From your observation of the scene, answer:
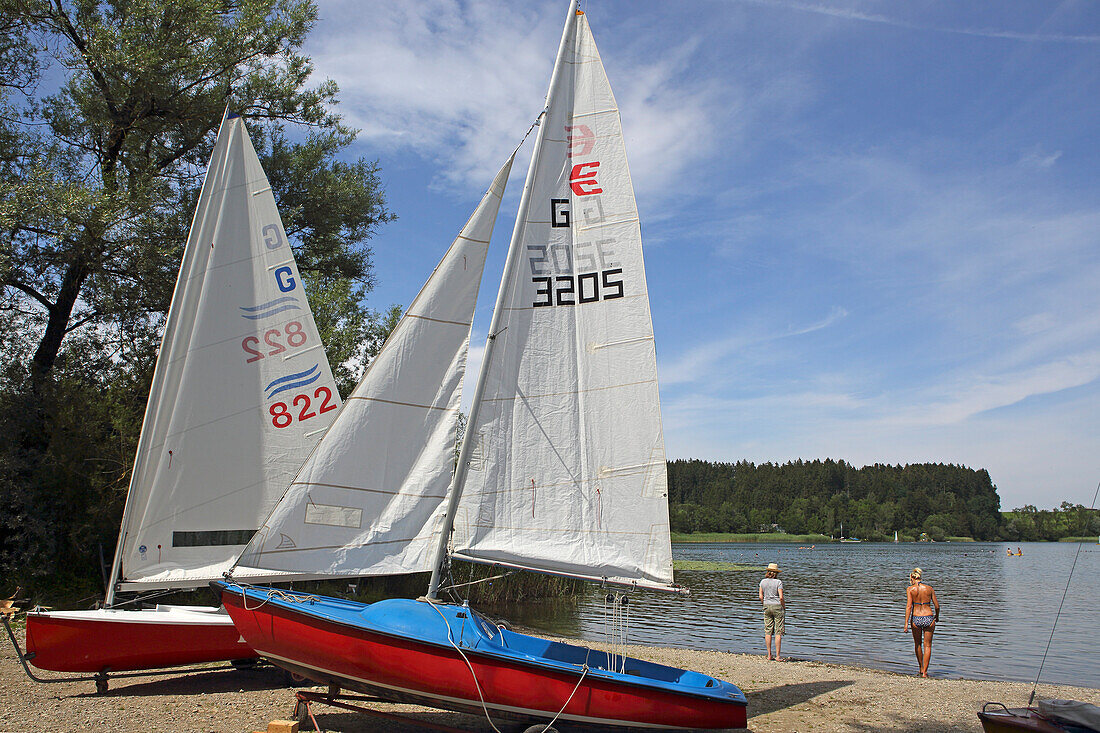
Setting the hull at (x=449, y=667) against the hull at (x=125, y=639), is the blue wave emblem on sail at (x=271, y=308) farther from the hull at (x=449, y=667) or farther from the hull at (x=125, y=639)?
the hull at (x=449, y=667)

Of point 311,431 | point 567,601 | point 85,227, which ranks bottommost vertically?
point 567,601

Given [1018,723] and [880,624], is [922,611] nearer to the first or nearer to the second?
[1018,723]

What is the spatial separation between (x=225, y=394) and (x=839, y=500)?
423 feet

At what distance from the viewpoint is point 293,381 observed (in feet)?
33.9

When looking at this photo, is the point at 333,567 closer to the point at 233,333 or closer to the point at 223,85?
the point at 233,333

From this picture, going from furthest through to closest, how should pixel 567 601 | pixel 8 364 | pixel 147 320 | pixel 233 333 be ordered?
pixel 567 601, pixel 147 320, pixel 8 364, pixel 233 333

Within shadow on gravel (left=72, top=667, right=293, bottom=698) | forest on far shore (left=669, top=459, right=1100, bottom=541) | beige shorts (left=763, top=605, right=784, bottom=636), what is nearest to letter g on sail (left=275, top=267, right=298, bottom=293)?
shadow on gravel (left=72, top=667, right=293, bottom=698)

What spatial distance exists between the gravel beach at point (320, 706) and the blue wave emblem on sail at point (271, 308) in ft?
16.8

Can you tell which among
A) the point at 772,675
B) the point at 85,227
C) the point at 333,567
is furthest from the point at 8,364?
the point at 772,675

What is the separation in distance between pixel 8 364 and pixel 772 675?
17698mm

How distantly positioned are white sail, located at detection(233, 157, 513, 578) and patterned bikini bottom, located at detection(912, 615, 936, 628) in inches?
372

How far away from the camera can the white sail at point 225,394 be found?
935cm

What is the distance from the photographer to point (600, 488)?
739 cm

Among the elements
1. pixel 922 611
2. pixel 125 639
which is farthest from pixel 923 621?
pixel 125 639
